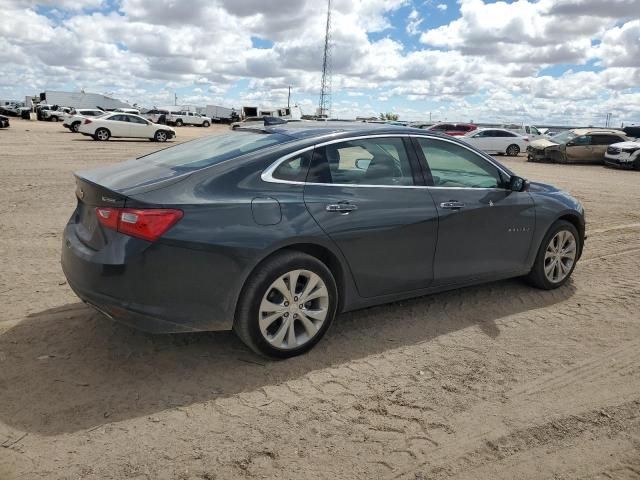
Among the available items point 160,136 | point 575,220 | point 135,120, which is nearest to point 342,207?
point 575,220

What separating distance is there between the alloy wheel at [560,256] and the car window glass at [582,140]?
2158 centimetres

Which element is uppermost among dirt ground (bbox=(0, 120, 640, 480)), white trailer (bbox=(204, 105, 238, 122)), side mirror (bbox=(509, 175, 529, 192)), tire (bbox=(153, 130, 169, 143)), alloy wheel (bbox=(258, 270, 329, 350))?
white trailer (bbox=(204, 105, 238, 122))

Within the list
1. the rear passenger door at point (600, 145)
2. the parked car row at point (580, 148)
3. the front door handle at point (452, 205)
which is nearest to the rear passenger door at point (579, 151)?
the parked car row at point (580, 148)

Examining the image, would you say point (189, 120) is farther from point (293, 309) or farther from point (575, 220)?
point (293, 309)

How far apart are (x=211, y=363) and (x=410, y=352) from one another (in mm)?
1402

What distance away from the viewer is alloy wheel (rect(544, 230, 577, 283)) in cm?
541

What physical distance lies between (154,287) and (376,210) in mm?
1661

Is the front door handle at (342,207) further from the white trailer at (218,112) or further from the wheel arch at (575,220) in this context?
the white trailer at (218,112)

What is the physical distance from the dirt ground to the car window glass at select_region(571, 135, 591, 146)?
71.9ft

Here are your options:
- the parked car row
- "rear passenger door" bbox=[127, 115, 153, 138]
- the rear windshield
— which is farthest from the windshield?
the rear windshield

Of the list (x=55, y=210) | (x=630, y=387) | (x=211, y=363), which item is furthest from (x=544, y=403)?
(x=55, y=210)

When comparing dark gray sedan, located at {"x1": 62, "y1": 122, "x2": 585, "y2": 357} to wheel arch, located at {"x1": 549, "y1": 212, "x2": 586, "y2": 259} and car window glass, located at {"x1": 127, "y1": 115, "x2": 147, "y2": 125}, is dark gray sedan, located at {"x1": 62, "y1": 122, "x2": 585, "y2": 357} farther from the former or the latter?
car window glass, located at {"x1": 127, "y1": 115, "x2": 147, "y2": 125}

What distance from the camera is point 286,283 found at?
3682mm

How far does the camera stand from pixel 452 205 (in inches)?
177
